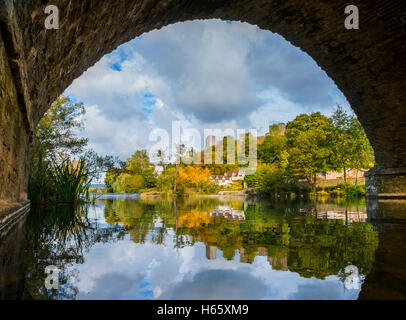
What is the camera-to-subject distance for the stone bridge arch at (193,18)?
1.62 metres

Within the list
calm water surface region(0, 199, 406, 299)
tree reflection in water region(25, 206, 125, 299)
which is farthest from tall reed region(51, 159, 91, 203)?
calm water surface region(0, 199, 406, 299)

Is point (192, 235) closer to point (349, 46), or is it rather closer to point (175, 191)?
point (349, 46)

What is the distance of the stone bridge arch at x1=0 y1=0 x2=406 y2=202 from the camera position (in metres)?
1.62

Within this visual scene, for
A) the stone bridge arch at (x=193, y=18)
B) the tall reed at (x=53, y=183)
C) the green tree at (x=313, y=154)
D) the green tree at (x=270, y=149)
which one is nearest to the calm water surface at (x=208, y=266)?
the stone bridge arch at (x=193, y=18)

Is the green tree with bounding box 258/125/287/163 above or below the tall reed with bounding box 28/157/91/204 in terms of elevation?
above

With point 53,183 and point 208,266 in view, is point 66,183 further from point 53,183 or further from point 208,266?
point 208,266

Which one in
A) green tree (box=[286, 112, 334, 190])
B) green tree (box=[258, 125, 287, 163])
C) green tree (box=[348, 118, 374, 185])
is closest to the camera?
green tree (box=[348, 118, 374, 185])

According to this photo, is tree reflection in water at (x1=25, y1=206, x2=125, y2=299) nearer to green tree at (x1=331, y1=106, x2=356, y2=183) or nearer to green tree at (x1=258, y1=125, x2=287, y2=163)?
green tree at (x1=331, y1=106, x2=356, y2=183)

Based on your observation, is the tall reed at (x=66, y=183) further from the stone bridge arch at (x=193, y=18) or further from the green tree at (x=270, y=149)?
the green tree at (x=270, y=149)

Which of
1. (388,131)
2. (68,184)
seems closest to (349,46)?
(388,131)

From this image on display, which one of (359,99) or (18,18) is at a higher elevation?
(359,99)

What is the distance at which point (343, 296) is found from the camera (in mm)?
788

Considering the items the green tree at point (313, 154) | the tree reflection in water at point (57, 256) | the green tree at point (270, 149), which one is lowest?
the tree reflection in water at point (57, 256)
